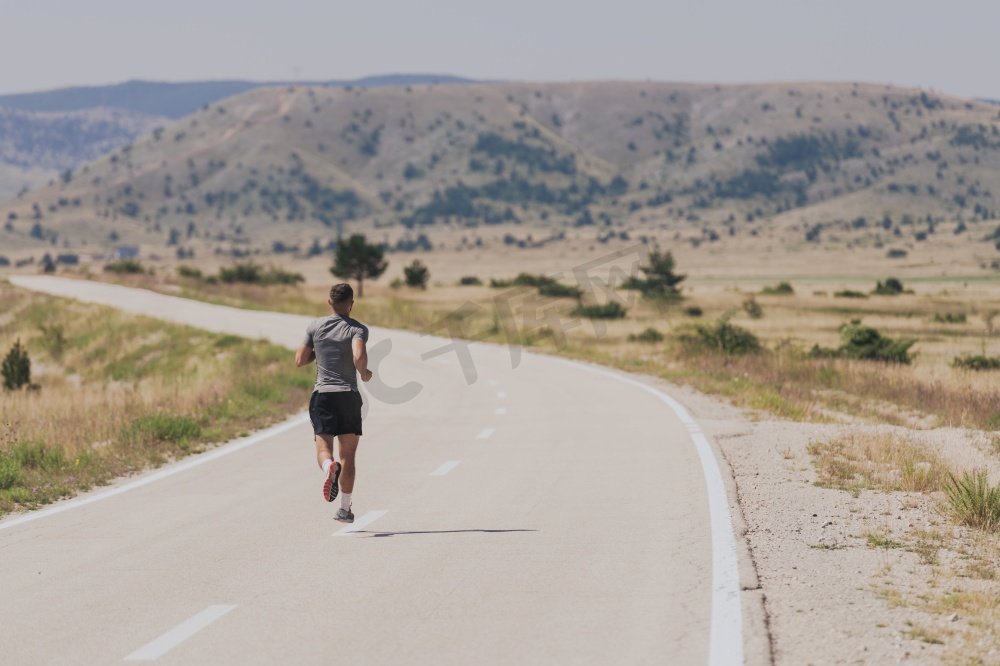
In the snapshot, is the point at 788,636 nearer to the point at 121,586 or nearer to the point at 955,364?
the point at 121,586

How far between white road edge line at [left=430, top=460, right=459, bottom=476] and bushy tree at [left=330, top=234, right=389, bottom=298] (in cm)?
6708

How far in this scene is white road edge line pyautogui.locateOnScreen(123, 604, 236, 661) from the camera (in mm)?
6508

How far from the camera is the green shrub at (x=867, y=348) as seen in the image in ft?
116

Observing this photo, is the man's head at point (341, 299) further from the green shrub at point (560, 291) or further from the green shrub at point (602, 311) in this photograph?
the green shrub at point (560, 291)

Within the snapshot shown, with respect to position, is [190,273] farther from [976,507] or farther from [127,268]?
[976,507]

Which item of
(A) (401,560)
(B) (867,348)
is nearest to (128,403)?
(A) (401,560)

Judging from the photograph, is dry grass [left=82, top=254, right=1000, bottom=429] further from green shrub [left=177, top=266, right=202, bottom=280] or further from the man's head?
the man's head

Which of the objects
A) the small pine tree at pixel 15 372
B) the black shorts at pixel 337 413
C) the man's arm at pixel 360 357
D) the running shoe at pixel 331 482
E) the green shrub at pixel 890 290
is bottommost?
the green shrub at pixel 890 290

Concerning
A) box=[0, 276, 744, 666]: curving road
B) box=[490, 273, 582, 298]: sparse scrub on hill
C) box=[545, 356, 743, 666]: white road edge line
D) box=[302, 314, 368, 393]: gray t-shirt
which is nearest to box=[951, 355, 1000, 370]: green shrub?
box=[0, 276, 744, 666]: curving road

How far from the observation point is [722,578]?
26.9 ft

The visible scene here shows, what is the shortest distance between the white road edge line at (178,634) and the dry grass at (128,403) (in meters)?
5.37

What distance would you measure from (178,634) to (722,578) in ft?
11.1

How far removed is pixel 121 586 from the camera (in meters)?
8.27

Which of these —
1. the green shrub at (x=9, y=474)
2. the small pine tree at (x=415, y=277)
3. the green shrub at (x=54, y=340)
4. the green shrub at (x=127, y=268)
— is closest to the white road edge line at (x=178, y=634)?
the green shrub at (x=9, y=474)
